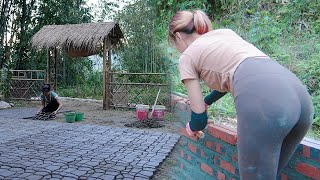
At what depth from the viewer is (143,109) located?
7.47 meters

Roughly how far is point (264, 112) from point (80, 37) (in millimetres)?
9593

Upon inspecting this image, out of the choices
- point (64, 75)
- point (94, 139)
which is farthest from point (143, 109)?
point (64, 75)

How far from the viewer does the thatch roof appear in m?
10.1

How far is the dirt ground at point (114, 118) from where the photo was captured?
409 centimetres

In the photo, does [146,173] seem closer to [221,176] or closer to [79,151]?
[79,151]

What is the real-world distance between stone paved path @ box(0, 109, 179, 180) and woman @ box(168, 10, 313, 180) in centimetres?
235

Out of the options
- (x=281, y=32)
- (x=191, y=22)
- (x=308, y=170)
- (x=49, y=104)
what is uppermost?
(x=281, y=32)

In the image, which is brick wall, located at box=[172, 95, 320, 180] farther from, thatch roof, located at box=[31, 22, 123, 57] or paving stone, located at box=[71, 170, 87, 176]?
thatch roof, located at box=[31, 22, 123, 57]

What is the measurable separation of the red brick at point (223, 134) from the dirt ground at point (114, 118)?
1495 mm

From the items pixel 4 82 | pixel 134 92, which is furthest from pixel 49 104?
pixel 4 82

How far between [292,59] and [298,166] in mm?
2881

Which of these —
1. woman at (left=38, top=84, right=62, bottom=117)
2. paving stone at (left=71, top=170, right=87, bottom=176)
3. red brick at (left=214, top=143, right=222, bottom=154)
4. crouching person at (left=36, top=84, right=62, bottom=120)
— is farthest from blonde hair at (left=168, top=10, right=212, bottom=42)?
woman at (left=38, top=84, right=62, bottom=117)

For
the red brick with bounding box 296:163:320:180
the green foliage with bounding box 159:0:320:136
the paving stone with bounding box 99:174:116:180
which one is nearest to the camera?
the red brick with bounding box 296:163:320:180

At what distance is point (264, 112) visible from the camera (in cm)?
123
